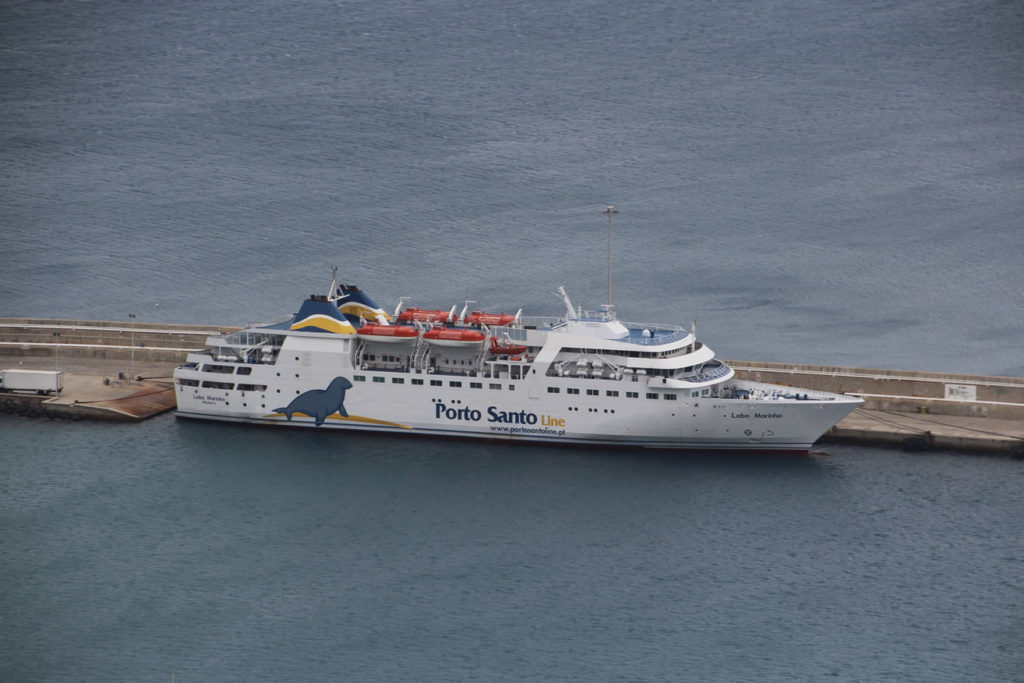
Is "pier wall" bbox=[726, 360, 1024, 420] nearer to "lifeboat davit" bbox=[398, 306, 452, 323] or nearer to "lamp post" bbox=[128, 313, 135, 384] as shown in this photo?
"lifeboat davit" bbox=[398, 306, 452, 323]

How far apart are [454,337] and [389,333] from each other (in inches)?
127

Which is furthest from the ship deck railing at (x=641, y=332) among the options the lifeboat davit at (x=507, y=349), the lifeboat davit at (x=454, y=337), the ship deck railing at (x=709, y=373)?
the ship deck railing at (x=709, y=373)

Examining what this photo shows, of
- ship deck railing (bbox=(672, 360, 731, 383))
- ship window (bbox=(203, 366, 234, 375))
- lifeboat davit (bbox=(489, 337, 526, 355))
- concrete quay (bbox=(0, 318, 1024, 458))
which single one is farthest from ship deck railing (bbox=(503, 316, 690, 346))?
ship window (bbox=(203, 366, 234, 375))

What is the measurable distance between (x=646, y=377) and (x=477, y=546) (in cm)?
1354

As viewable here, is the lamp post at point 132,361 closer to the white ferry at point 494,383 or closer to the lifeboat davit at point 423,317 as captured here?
the white ferry at point 494,383

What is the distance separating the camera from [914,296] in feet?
295

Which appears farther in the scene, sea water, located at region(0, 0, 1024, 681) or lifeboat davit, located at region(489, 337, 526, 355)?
lifeboat davit, located at region(489, 337, 526, 355)

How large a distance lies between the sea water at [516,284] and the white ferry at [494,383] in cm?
138

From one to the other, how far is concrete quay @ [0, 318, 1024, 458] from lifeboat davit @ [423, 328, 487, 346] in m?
13.4

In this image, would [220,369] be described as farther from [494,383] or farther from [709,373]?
[709,373]

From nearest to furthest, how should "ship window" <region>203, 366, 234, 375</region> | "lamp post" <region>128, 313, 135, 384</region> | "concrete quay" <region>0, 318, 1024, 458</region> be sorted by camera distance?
"concrete quay" <region>0, 318, 1024, 458</region> < "ship window" <region>203, 366, 234, 375</region> < "lamp post" <region>128, 313, 135, 384</region>

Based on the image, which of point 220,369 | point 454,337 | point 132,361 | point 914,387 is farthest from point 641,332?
point 132,361

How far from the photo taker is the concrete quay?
6600 centimetres

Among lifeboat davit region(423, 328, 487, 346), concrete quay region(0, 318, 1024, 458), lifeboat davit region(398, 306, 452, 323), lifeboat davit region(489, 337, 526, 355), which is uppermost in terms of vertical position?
lifeboat davit region(398, 306, 452, 323)
